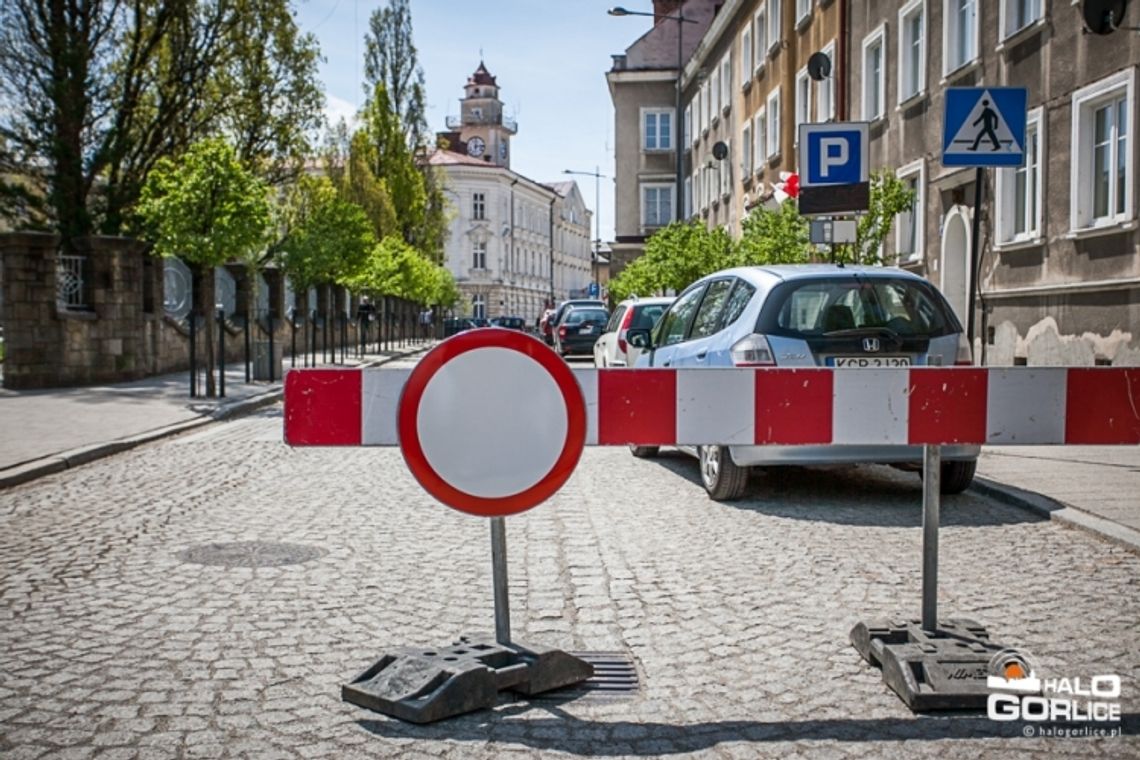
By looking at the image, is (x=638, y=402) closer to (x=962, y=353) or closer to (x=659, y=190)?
(x=962, y=353)

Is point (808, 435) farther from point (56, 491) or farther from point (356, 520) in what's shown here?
Answer: point (56, 491)

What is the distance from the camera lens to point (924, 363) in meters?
8.80

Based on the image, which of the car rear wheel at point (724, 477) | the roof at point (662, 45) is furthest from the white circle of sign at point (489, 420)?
the roof at point (662, 45)

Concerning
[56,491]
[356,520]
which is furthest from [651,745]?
[56,491]

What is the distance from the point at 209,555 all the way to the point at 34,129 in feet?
71.7

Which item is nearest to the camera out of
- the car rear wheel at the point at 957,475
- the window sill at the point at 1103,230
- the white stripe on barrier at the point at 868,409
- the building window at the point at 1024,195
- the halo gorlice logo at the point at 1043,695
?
the halo gorlice logo at the point at 1043,695

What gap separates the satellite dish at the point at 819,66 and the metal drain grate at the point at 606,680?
26.1 metres

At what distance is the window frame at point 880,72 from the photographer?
85.3 ft

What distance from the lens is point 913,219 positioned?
24266 millimetres

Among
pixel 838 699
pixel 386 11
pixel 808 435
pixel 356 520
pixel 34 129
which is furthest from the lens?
pixel 386 11

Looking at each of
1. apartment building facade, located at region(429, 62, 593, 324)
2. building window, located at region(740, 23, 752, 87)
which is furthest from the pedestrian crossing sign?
apartment building facade, located at region(429, 62, 593, 324)

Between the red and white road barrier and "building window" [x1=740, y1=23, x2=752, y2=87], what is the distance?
126 feet

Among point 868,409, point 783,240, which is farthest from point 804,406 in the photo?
point 783,240

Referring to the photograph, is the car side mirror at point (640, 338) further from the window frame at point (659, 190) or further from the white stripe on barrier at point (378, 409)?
the window frame at point (659, 190)
